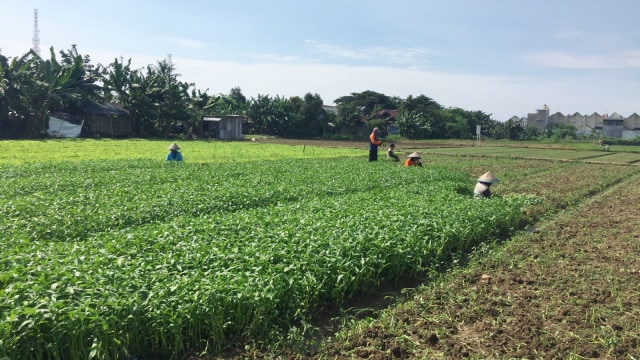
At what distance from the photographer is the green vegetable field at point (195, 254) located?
14.1 feet

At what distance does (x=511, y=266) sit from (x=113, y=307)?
6209mm

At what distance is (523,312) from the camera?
591 centimetres

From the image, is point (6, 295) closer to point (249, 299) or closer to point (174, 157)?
point (249, 299)

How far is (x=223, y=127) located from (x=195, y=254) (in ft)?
146

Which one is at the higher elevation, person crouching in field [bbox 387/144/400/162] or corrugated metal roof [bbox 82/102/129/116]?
corrugated metal roof [bbox 82/102/129/116]

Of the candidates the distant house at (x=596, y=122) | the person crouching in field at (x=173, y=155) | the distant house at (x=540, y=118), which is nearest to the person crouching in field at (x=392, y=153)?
the person crouching in field at (x=173, y=155)

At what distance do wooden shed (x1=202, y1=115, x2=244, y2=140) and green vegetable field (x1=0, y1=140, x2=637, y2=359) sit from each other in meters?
36.3

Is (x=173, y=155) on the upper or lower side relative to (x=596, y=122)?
lower

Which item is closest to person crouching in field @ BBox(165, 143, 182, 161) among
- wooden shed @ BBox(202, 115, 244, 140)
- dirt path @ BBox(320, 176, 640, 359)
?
dirt path @ BBox(320, 176, 640, 359)

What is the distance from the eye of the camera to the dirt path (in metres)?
4.94

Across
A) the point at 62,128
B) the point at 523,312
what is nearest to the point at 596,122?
the point at 62,128

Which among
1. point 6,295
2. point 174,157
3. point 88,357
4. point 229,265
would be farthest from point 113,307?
point 174,157

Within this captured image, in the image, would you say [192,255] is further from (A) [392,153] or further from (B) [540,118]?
(B) [540,118]

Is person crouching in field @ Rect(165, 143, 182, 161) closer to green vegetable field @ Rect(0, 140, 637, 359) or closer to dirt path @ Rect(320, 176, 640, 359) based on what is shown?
green vegetable field @ Rect(0, 140, 637, 359)
